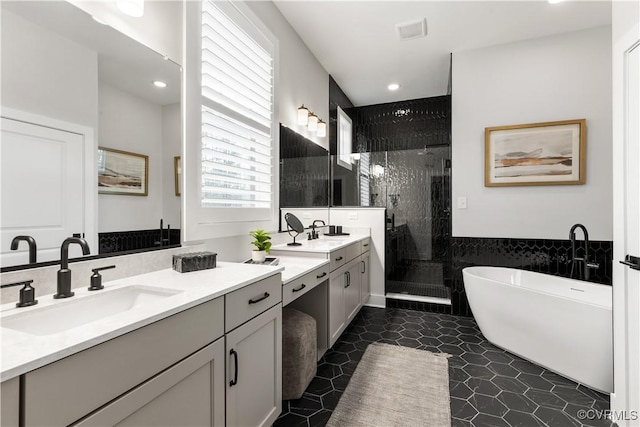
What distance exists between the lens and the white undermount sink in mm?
916

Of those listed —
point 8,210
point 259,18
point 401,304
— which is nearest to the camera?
point 8,210

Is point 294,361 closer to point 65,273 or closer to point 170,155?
point 65,273

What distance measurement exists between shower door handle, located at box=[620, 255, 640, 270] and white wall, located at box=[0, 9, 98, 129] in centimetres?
251

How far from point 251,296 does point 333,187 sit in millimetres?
2750

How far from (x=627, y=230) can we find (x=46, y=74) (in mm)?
2665

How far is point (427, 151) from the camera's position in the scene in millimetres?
3672

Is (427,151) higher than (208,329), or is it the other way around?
(427,151)

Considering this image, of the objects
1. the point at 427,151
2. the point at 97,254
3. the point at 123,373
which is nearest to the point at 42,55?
the point at 97,254

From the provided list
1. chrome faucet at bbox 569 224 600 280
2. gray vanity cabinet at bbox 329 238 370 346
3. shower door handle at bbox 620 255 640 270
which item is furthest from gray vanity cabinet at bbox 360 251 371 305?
shower door handle at bbox 620 255 640 270

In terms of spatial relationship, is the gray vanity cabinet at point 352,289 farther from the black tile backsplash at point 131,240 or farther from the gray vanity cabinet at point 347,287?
the black tile backsplash at point 131,240

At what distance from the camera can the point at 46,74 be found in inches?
43.4

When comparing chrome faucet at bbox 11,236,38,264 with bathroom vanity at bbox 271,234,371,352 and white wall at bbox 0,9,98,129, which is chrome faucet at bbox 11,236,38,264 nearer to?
white wall at bbox 0,9,98,129

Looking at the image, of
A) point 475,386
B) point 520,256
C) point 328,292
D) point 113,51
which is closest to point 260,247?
point 328,292

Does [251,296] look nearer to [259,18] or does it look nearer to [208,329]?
[208,329]
